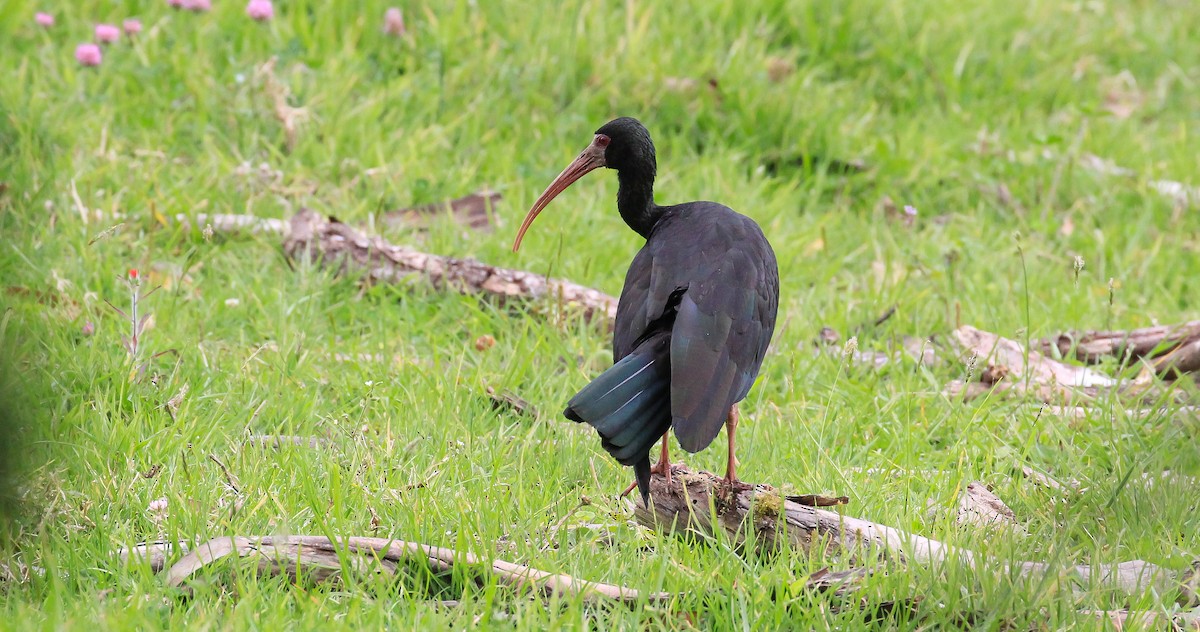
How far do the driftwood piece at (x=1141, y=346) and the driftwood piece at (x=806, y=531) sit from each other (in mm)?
1589

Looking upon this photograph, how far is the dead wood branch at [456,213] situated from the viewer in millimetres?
5507

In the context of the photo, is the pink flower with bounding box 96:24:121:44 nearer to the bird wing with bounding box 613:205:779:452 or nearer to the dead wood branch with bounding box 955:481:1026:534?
the bird wing with bounding box 613:205:779:452

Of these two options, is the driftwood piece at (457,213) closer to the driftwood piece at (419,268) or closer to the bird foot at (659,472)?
the driftwood piece at (419,268)

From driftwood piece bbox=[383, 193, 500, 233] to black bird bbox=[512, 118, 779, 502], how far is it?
4.72 feet

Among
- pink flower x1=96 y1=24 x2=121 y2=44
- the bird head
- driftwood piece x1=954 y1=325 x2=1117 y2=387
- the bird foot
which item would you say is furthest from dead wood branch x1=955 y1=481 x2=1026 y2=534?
pink flower x1=96 y1=24 x2=121 y2=44

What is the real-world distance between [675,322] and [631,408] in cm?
36

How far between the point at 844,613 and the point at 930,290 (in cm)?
271

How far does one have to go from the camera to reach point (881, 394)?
4414 mm

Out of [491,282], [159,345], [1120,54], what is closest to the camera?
[159,345]

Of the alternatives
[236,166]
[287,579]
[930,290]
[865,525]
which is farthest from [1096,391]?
[236,166]

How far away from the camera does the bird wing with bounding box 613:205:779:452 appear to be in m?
3.11

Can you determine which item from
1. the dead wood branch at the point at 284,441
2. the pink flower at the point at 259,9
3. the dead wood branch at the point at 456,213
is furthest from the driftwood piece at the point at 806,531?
the pink flower at the point at 259,9

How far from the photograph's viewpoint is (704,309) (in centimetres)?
336

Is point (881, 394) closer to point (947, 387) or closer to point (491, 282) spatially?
point (947, 387)
